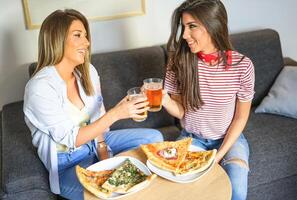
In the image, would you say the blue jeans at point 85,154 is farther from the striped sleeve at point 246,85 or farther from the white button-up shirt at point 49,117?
the striped sleeve at point 246,85

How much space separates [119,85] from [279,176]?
42.9 inches

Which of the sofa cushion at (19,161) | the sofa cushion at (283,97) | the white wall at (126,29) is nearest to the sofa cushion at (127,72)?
the white wall at (126,29)

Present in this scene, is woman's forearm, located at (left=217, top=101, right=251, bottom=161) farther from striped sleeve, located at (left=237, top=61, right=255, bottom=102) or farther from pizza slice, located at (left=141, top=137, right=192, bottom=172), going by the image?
pizza slice, located at (left=141, top=137, right=192, bottom=172)

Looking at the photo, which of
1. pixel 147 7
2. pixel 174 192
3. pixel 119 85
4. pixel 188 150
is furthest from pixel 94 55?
pixel 174 192

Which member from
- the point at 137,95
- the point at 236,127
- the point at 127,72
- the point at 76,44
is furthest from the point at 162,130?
the point at 76,44

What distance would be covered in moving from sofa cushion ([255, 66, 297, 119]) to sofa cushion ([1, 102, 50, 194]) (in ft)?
4.80

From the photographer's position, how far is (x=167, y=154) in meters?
1.53

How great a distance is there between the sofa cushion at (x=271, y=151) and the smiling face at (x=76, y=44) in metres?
1.06

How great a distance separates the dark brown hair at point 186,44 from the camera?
1.68m

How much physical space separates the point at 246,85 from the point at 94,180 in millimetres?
888

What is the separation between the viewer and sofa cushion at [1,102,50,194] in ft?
5.34

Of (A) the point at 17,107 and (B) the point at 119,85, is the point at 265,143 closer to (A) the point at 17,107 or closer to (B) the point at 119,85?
(B) the point at 119,85

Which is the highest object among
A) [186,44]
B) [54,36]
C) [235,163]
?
Result: [54,36]

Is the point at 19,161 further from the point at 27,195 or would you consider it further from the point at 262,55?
the point at 262,55
